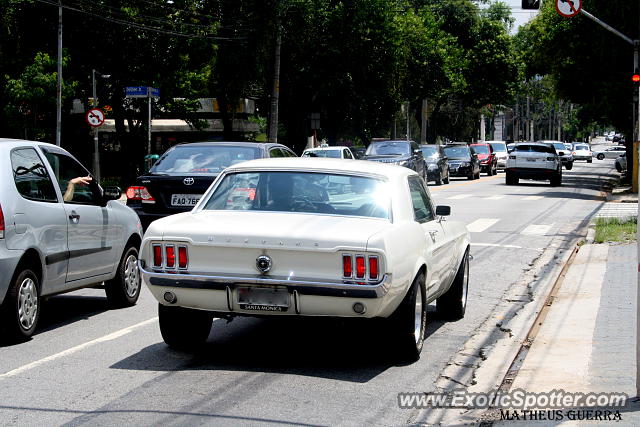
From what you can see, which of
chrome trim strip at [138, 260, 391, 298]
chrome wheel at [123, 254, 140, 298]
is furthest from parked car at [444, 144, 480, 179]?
chrome trim strip at [138, 260, 391, 298]

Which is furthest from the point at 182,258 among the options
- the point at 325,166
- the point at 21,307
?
the point at 21,307

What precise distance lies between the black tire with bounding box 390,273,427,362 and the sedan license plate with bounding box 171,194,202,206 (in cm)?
602

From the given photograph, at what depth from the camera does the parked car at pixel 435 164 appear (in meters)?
39.6

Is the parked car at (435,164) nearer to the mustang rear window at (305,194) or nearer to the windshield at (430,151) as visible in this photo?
the windshield at (430,151)

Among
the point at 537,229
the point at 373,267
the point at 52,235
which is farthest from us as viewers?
the point at 537,229

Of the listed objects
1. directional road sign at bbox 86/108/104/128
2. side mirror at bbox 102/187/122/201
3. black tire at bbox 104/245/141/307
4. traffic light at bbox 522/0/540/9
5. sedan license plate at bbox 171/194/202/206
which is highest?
traffic light at bbox 522/0/540/9

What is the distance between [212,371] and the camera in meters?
7.05

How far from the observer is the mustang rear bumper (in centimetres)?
667

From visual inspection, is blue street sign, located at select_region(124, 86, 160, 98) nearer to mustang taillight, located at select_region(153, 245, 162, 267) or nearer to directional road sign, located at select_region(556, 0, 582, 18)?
directional road sign, located at select_region(556, 0, 582, 18)

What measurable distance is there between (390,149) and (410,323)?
26711 millimetres

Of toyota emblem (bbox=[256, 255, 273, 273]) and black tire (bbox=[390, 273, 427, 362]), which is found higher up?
toyota emblem (bbox=[256, 255, 273, 273])

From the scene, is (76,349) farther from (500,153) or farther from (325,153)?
(500,153)

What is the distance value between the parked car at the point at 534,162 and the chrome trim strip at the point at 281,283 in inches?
1320

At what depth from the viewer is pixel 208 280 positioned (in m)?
6.90
